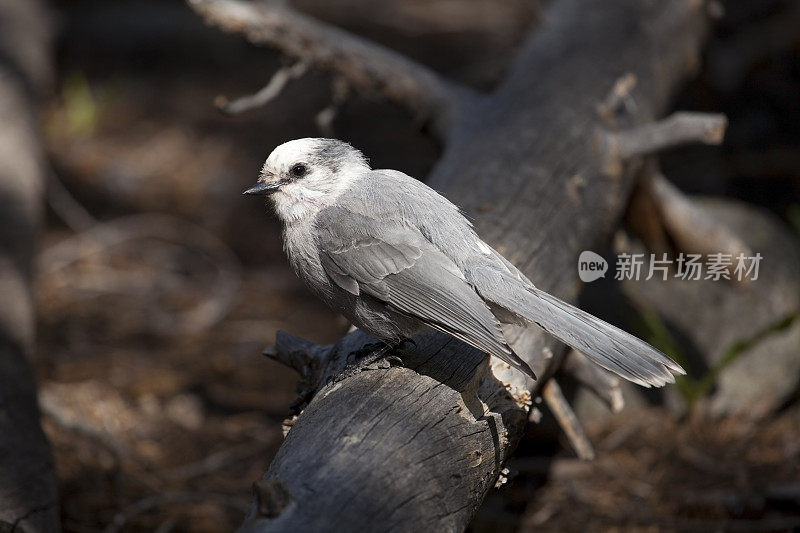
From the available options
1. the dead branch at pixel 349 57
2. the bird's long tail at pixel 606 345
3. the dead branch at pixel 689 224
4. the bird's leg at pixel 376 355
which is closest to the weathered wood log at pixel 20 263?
the bird's leg at pixel 376 355

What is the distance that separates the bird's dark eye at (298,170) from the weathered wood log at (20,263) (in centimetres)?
132

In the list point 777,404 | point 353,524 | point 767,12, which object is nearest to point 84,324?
point 353,524

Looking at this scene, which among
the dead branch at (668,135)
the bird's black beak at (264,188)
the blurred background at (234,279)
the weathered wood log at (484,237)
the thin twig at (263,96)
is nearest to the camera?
the weathered wood log at (484,237)

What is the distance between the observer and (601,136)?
12.4ft

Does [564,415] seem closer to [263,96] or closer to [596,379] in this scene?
[596,379]

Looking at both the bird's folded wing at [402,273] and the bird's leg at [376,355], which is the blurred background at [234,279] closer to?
the bird's leg at [376,355]

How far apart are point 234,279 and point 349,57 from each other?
2377 mm

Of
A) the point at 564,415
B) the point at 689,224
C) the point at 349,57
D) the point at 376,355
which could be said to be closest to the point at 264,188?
the point at 376,355

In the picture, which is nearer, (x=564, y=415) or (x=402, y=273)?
(x=402, y=273)

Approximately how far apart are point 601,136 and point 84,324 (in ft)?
11.8

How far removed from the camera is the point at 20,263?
3.98 meters

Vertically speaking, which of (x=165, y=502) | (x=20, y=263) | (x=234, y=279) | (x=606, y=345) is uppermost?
(x=606, y=345)

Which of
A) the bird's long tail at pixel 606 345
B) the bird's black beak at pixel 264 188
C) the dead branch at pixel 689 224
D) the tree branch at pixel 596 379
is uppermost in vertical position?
the dead branch at pixel 689 224

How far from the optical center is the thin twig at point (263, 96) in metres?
4.02
